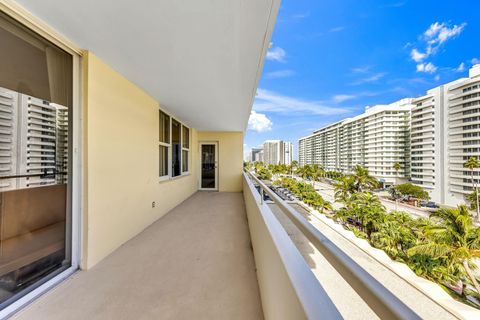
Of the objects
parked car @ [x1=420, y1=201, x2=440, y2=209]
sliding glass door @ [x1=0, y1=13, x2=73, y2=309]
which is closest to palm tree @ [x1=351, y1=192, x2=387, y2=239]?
parked car @ [x1=420, y1=201, x2=440, y2=209]

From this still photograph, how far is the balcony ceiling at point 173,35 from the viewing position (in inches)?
52.0

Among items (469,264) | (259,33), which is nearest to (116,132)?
(259,33)

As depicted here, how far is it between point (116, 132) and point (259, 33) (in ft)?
6.32

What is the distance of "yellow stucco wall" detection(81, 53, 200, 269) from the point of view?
6.23 feet

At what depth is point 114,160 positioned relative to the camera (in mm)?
2246

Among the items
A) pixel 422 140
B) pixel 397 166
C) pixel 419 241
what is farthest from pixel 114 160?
pixel 397 166

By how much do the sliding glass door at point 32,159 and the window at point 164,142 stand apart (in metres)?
2.07

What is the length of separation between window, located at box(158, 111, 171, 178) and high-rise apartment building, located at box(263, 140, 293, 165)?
5809cm

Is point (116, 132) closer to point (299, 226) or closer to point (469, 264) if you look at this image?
→ point (299, 226)

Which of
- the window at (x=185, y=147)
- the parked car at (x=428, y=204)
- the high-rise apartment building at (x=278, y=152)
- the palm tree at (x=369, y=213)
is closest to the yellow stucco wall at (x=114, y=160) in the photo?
the window at (x=185, y=147)

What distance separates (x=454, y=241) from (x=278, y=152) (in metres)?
55.8

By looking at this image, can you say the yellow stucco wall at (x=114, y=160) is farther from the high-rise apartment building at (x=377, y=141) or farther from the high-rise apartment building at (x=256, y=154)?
the high-rise apartment building at (x=256, y=154)

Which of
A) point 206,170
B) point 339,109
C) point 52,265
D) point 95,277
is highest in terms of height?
point 339,109

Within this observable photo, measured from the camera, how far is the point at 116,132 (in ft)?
7.46
